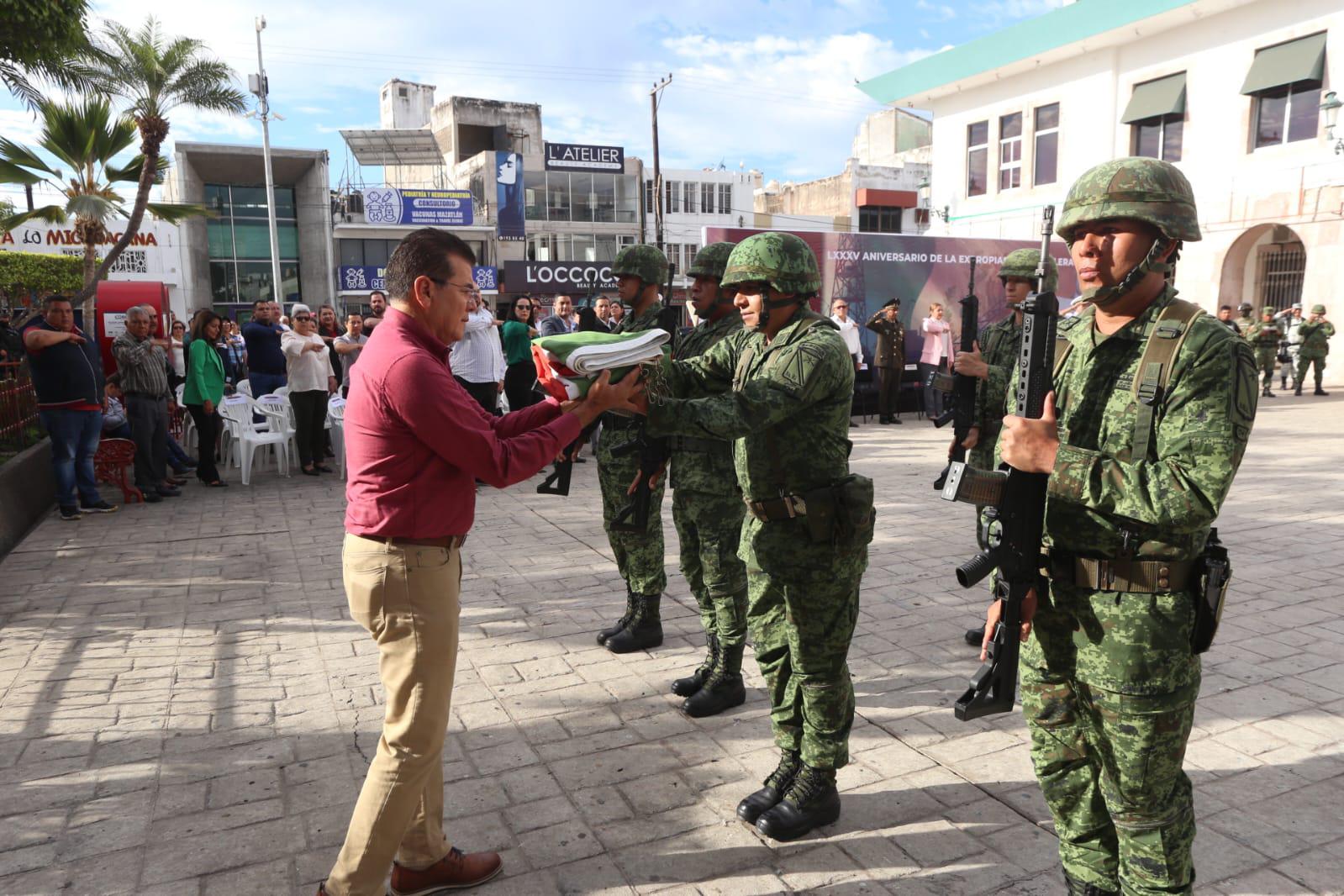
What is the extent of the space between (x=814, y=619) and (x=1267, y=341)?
18.0 metres

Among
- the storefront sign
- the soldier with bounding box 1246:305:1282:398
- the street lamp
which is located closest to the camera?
Result: the soldier with bounding box 1246:305:1282:398

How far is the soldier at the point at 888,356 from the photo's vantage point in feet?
44.4

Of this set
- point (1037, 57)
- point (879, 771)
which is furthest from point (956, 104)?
point (879, 771)

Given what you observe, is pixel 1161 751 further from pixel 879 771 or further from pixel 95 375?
pixel 95 375

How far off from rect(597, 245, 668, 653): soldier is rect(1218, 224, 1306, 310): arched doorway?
2064cm

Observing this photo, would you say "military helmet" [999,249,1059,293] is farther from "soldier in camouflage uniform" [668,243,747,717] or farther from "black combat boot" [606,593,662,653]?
"black combat boot" [606,593,662,653]

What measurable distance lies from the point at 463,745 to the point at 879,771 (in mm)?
1734

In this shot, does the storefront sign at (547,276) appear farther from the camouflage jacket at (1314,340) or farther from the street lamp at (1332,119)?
the camouflage jacket at (1314,340)

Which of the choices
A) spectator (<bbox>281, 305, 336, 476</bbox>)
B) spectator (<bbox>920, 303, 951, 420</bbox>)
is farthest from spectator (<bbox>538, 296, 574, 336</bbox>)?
spectator (<bbox>920, 303, 951, 420</bbox>)

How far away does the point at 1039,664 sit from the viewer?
2.30 metres

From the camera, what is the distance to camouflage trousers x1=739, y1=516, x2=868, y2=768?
9.89 ft

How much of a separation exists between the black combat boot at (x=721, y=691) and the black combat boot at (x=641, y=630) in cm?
71

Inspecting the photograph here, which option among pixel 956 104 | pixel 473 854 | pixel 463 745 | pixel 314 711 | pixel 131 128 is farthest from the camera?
pixel 956 104

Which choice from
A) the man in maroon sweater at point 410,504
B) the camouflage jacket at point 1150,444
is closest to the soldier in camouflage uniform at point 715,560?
the man in maroon sweater at point 410,504
